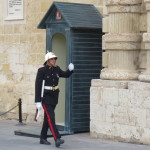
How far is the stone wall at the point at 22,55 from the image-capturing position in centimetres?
1697

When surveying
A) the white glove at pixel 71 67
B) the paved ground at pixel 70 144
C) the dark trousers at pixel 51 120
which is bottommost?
the paved ground at pixel 70 144

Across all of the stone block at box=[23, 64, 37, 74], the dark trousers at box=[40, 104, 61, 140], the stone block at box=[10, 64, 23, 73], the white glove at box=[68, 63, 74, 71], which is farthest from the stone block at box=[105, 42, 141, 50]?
the stone block at box=[10, 64, 23, 73]

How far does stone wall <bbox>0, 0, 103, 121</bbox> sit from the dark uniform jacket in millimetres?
3545

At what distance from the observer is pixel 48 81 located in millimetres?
13094

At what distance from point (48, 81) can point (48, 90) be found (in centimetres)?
18

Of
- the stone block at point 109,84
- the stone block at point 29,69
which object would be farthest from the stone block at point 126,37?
the stone block at point 29,69

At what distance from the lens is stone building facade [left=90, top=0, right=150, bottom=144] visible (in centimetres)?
1303

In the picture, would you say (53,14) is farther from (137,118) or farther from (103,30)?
(137,118)

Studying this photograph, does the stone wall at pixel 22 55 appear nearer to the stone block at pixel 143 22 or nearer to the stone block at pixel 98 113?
the stone block at pixel 98 113

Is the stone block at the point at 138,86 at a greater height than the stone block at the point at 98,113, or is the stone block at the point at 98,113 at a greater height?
the stone block at the point at 138,86

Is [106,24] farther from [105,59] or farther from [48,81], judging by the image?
[48,81]

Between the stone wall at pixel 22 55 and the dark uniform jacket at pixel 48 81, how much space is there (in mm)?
3545

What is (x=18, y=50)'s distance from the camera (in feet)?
57.7

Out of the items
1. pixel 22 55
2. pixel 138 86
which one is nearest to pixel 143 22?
pixel 138 86
